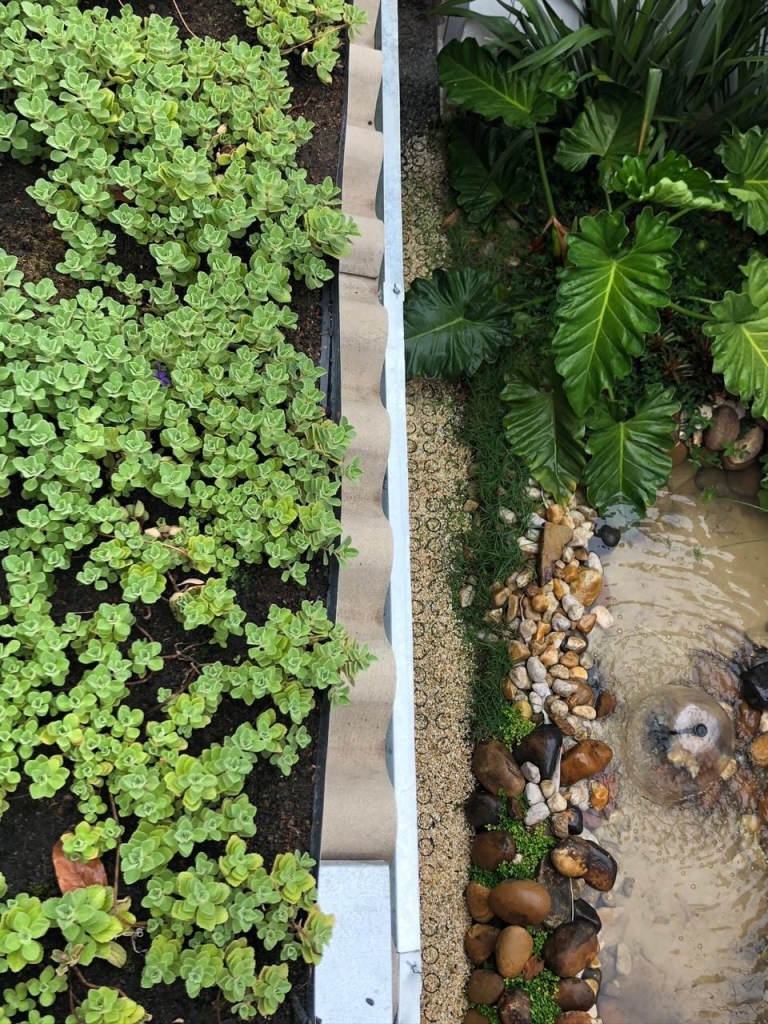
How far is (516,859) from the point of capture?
7.50 ft

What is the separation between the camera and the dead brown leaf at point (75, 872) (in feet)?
3.78

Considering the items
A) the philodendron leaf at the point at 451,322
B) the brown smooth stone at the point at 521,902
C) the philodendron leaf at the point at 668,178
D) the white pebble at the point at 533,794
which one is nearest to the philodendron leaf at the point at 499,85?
the philodendron leaf at the point at 668,178

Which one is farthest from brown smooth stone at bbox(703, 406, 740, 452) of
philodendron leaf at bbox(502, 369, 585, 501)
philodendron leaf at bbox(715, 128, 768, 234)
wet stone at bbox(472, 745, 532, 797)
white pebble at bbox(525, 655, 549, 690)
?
wet stone at bbox(472, 745, 532, 797)

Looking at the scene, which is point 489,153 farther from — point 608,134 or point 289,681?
point 289,681

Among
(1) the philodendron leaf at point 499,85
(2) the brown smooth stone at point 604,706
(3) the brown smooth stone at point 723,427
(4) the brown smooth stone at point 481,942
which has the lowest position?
(4) the brown smooth stone at point 481,942

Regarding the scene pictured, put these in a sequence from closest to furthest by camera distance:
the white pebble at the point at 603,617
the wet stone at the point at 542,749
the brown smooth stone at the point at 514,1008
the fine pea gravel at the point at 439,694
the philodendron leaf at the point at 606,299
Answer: the philodendron leaf at the point at 606,299
the brown smooth stone at the point at 514,1008
the fine pea gravel at the point at 439,694
the wet stone at the point at 542,749
the white pebble at the point at 603,617

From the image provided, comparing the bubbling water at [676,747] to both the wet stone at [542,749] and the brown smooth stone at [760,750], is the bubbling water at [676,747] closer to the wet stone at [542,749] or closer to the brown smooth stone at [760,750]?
the brown smooth stone at [760,750]

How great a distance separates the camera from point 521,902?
2.17m

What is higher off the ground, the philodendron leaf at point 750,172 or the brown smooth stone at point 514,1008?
the philodendron leaf at point 750,172

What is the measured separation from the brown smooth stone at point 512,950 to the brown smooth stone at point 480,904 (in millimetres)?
76

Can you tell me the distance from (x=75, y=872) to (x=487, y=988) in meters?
1.46

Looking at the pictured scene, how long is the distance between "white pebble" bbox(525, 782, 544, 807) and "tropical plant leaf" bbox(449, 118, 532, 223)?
72.9 inches

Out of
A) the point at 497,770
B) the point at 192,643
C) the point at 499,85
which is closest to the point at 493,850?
the point at 497,770

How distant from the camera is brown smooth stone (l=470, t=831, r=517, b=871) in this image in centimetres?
226
